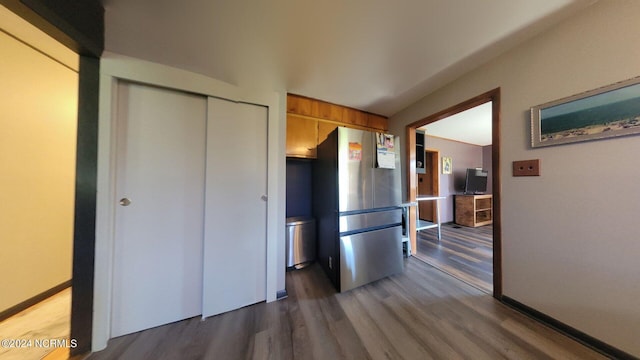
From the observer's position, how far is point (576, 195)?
118cm

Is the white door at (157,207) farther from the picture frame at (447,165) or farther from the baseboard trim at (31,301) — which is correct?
the picture frame at (447,165)

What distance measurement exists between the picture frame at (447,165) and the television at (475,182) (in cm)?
37

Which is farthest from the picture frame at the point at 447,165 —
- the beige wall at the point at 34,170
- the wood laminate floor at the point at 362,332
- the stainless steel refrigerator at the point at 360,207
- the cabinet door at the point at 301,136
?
the beige wall at the point at 34,170

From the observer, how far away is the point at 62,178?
5.65 feet

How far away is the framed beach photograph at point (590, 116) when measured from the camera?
100 centimetres

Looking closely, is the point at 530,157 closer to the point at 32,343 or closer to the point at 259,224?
the point at 259,224

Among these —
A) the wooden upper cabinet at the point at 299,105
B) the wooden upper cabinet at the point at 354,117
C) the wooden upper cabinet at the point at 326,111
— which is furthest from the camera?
the wooden upper cabinet at the point at 354,117

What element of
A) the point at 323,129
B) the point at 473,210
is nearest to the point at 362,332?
the point at 323,129

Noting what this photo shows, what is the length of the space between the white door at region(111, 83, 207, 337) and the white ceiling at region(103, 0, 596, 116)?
0.35m

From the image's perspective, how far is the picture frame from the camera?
4.32 meters

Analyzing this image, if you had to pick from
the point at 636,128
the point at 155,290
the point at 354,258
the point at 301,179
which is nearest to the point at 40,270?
the point at 155,290

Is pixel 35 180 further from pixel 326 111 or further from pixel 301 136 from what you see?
pixel 326 111

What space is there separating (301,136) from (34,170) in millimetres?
2394

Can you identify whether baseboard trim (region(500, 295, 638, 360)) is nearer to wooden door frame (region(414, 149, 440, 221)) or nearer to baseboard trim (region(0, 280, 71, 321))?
wooden door frame (region(414, 149, 440, 221))
